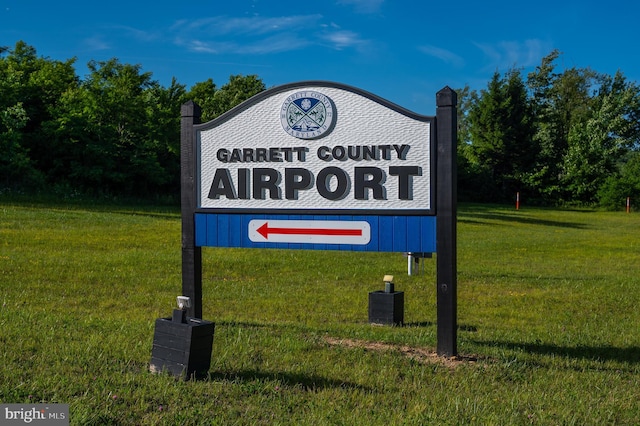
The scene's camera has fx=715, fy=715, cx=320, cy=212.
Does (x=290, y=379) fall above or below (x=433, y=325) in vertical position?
above

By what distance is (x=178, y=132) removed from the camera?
161ft

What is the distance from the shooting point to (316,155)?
288 inches

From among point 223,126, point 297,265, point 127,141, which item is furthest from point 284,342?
point 127,141

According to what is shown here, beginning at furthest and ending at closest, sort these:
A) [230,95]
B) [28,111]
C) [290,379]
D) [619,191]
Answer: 1. [619,191]
2. [230,95]
3. [28,111]
4. [290,379]

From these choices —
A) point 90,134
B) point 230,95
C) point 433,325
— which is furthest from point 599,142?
point 433,325

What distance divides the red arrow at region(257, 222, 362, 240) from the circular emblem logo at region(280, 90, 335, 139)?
3.13 feet

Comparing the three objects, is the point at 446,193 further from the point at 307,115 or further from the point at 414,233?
the point at 307,115

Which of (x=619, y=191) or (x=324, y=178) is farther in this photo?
(x=619, y=191)

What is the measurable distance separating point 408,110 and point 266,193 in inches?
68.5

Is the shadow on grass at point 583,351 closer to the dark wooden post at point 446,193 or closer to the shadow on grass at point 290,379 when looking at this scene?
the dark wooden post at point 446,193

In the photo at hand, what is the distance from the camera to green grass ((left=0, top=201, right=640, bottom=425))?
505 centimetres
